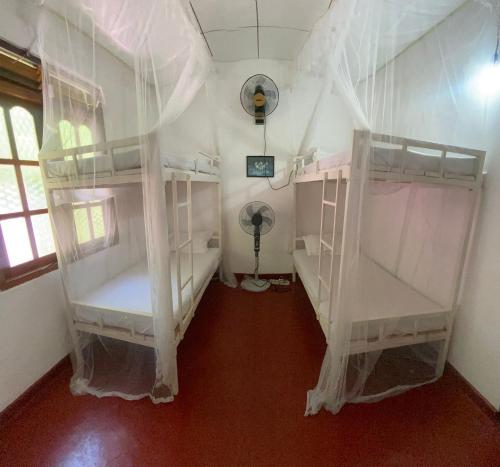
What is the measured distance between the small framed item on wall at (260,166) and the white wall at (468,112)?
6.19ft

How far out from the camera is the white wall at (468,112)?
57.0 inches

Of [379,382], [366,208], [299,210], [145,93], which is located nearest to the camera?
[145,93]

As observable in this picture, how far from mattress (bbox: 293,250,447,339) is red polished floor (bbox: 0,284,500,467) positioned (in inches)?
19.3

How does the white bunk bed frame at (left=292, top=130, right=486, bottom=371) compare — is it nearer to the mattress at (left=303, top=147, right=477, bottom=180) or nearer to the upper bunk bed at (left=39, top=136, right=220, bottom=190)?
the mattress at (left=303, top=147, right=477, bottom=180)

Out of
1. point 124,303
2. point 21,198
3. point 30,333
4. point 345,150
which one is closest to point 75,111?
point 21,198

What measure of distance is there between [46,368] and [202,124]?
2934mm

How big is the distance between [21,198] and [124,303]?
0.97 meters

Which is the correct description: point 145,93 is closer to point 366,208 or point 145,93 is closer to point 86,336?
point 366,208

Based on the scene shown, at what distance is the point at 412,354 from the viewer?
1.94 meters

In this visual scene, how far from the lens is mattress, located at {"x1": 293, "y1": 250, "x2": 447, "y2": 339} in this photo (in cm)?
158

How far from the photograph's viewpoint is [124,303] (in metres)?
1.73

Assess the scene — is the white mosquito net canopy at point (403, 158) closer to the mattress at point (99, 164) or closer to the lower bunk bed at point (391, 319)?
the lower bunk bed at point (391, 319)

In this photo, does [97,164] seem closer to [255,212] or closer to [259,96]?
[255,212]

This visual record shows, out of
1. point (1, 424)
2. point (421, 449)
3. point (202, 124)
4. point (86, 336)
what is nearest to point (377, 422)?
point (421, 449)
